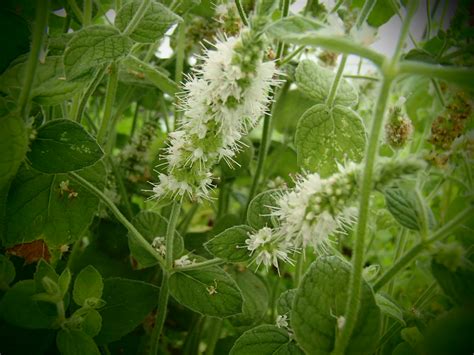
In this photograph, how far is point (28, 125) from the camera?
47 centimetres

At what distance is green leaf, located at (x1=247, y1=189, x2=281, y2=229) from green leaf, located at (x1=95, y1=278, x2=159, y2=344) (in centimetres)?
18

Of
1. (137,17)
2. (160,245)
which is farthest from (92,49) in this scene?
(160,245)

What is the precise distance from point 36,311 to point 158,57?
22.2 inches

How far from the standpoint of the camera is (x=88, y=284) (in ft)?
1.69

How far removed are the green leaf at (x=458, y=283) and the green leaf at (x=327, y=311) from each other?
65 millimetres

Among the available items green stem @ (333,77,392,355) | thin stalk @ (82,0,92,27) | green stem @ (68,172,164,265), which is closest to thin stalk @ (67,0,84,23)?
thin stalk @ (82,0,92,27)

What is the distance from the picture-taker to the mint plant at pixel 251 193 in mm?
395

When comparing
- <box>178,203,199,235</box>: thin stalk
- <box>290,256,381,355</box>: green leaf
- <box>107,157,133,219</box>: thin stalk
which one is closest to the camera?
<box>290,256,381,355</box>: green leaf

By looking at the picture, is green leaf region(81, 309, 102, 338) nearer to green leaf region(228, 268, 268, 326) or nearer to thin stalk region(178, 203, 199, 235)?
green leaf region(228, 268, 268, 326)

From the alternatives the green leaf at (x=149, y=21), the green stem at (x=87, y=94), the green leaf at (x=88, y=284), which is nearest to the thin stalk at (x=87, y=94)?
the green stem at (x=87, y=94)

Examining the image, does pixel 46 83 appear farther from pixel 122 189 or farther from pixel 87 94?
pixel 122 189

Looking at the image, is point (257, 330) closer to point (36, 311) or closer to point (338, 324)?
point (338, 324)

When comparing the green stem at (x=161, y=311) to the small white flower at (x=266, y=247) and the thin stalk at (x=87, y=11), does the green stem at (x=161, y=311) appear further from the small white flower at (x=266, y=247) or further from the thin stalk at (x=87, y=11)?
the thin stalk at (x=87, y=11)

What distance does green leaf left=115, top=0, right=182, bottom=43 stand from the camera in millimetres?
508
